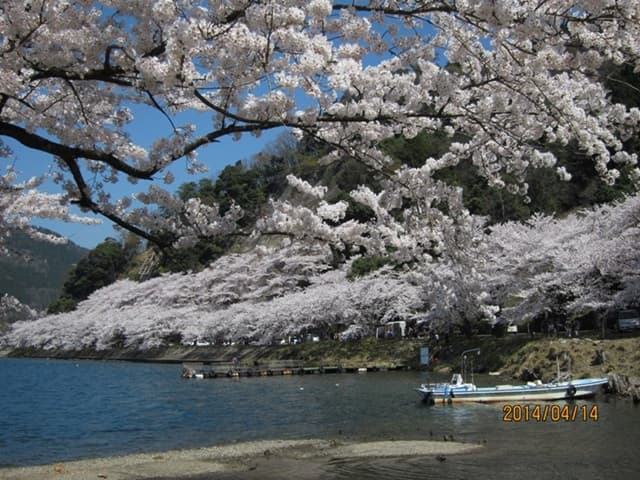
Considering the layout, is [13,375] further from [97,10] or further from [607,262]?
[97,10]

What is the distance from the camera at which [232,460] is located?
1134 centimetres

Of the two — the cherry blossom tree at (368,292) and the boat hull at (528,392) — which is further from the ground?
the cherry blossom tree at (368,292)

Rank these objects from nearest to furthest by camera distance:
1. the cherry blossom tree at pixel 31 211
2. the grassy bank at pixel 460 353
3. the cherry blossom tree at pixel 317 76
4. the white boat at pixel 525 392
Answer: the cherry blossom tree at pixel 317 76, the cherry blossom tree at pixel 31 211, the white boat at pixel 525 392, the grassy bank at pixel 460 353

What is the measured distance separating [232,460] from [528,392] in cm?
923

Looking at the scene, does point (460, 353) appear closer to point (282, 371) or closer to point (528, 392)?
point (282, 371)

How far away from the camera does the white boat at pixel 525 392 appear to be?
1711 cm

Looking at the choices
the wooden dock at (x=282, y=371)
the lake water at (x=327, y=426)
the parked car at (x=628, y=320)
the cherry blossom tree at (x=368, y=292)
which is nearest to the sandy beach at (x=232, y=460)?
the lake water at (x=327, y=426)

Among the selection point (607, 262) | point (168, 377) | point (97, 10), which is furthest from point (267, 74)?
point (168, 377)

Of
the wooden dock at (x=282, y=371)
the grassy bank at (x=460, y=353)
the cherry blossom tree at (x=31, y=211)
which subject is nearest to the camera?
the cherry blossom tree at (x=31, y=211)
